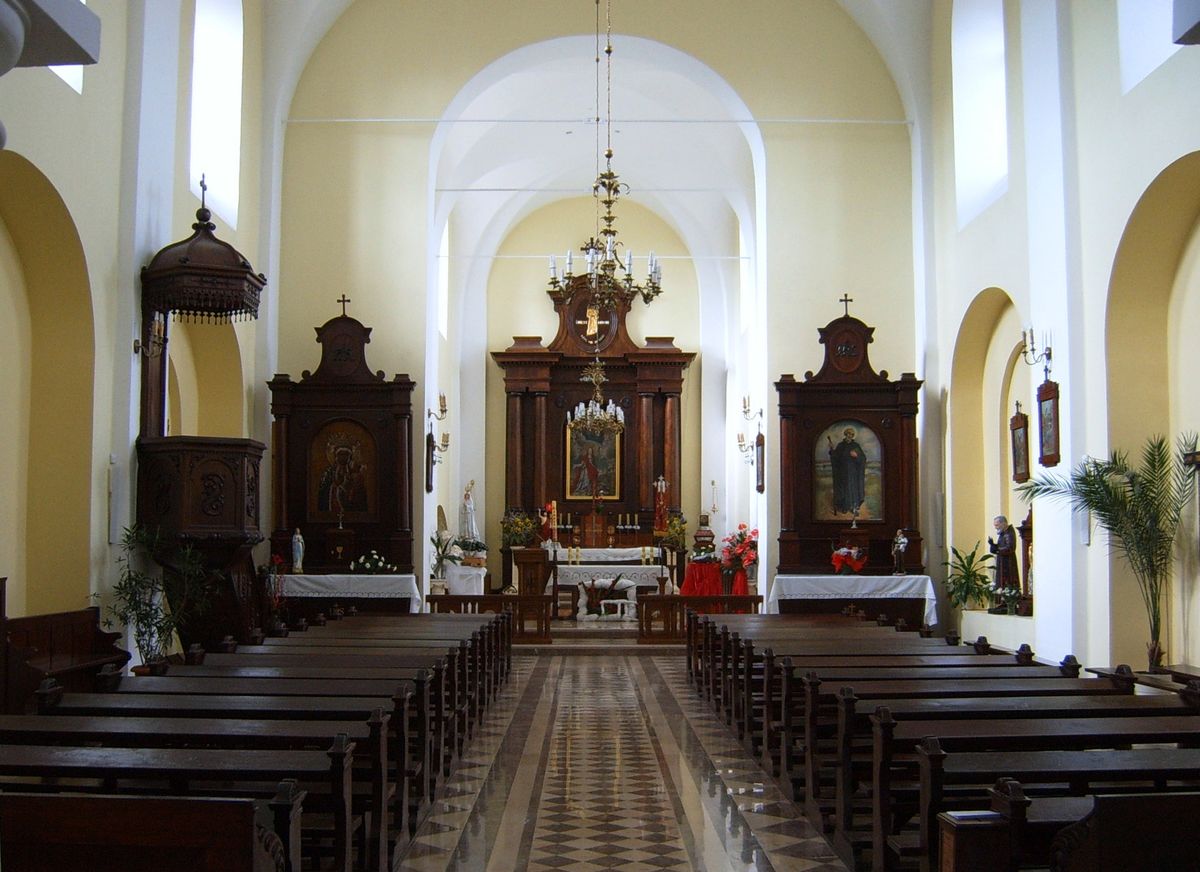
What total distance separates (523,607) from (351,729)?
10.1m

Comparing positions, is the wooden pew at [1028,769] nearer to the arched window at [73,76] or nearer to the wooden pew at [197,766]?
the wooden pew at [197,766]

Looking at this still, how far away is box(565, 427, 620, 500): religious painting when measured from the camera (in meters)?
22.2

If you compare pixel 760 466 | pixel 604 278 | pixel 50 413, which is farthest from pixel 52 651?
pixel 760 466

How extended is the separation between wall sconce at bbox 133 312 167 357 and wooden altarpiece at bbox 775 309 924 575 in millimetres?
6762

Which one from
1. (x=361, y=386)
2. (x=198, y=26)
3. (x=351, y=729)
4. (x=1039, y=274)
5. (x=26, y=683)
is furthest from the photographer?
(x=361, y=386)

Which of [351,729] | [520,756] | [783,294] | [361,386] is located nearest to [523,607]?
[361,386]

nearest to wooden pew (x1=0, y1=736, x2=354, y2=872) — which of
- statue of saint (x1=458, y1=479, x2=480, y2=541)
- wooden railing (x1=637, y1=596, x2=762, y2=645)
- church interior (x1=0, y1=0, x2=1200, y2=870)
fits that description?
church interior (x1=0, y1=0, x2=1200, y2=870)

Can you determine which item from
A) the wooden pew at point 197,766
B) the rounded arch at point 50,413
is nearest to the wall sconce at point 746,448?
the rounded arch at point 50,413

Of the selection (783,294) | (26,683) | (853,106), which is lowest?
(26,683)

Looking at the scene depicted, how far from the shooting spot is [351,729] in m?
4.99

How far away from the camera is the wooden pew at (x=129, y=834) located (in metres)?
3.01

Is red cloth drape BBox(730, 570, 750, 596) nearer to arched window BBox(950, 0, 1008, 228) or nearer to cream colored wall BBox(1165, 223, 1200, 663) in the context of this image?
arched window BBox(950, 0, 1008, 228)

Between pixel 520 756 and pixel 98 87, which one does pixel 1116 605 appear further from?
pixel 98 87

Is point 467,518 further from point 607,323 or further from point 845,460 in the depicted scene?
point 845,460
